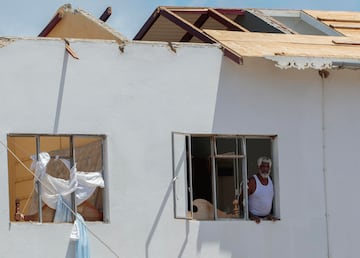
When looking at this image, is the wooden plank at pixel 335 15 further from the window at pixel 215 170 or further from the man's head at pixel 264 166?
the man's head at pixel 264 166

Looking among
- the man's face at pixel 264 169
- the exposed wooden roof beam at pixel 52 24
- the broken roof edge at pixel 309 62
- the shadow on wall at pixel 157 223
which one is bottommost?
the shadow on wall at pixel 157 223

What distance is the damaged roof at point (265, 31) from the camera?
78.1 ft

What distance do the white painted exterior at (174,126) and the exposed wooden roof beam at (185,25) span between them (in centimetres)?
81

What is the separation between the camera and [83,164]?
22.8 m

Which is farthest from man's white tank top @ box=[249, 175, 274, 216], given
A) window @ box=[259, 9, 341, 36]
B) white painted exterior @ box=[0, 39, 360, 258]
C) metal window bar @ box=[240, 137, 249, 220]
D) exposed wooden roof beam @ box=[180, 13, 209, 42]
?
window @ box=[259, 9, 341, 36]

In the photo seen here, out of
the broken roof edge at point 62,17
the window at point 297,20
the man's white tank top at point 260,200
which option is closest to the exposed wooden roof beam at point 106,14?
the broken roof edge at point 62,17

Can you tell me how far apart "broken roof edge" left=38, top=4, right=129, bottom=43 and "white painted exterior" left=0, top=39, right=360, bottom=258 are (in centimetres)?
67

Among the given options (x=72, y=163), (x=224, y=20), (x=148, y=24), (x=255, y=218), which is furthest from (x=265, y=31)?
(x=72, y=163)

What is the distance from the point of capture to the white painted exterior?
72.3 ft

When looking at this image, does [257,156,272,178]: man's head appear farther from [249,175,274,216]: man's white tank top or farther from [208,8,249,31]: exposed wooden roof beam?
[208,8,249,31]: exposed wooden roof beam

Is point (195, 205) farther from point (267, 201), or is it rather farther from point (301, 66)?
point (301, 66)

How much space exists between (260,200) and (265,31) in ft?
14.6

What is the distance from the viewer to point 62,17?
25266mm

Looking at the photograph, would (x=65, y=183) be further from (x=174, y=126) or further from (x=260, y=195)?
(x=260, y=195)
